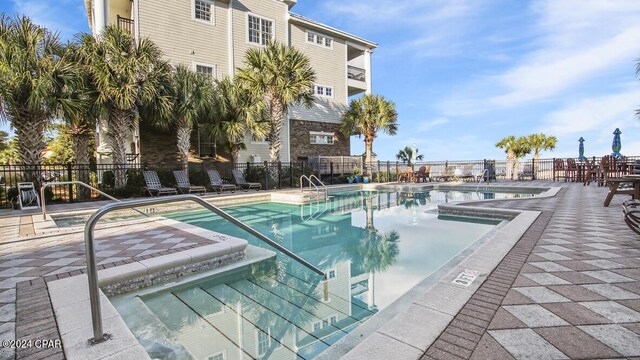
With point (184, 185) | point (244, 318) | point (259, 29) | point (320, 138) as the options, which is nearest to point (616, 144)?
point (320, 138)

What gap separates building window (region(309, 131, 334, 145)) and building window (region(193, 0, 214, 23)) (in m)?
8.91

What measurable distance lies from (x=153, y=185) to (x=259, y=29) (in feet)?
38.8

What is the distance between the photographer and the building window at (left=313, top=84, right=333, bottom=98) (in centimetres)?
2083

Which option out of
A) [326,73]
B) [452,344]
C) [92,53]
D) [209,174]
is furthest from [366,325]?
[326,73]

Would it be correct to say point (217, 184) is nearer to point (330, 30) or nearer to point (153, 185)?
point (153, 185)

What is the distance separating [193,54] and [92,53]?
5.70 metres

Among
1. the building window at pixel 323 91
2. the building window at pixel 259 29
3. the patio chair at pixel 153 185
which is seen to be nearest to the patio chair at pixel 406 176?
the building window at pixel 323 91

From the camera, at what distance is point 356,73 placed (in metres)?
23.5

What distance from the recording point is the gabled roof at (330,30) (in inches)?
775

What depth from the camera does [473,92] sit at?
20625 millimetres

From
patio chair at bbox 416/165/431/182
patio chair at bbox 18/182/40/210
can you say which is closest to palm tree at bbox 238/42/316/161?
patio chair at bbox 416/165/431/182

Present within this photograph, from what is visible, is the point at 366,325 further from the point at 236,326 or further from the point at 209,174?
the point at 209,174

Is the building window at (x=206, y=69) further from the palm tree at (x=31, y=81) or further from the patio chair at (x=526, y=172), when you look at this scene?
the patio chair at (x=526, y=172)

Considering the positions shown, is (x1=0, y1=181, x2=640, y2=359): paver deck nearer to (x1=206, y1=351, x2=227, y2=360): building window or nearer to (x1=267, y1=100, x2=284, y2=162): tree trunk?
(x1=206, y1=351, x2=227, y2=360): building window
